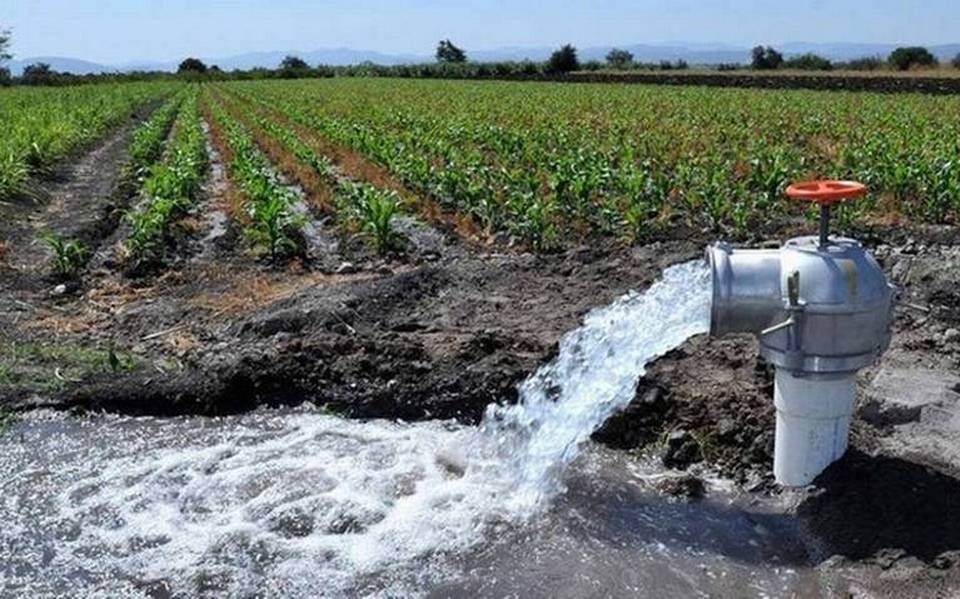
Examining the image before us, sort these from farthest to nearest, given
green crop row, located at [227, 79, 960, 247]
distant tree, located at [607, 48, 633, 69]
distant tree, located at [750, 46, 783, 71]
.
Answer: distant tree, located at [607, 48, 633, 69] < distant tree, located at [750, 46, 783, 71] < green crop row, located at [227, 79, 960, 247]

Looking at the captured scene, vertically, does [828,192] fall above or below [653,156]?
above

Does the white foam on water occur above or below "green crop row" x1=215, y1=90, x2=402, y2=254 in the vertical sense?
below

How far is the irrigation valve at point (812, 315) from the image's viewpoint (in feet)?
13.1

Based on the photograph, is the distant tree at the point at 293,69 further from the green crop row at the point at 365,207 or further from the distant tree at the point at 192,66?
the green crop row at the point at 365,207

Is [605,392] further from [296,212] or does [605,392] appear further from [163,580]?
[296,212]

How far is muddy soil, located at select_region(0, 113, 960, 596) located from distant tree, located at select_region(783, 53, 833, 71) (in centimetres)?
4531

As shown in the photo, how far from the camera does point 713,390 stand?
5.45m

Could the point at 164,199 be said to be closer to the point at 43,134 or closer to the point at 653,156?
the point at 653,156

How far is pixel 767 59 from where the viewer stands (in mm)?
56406

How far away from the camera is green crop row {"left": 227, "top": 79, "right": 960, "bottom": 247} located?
10258 mm

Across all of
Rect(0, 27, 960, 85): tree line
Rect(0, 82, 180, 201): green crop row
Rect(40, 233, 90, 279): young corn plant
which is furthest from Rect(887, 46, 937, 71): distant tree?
Rect(40, 233, 90, 279): young corn plant

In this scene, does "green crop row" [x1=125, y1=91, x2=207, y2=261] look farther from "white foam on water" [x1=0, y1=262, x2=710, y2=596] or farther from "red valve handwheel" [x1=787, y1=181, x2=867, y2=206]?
"red valve handwheel" [x1=787, y1=181, x2=867, y2=206]

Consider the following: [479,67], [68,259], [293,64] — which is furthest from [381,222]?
[293,64]

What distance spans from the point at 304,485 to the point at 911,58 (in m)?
48.4
